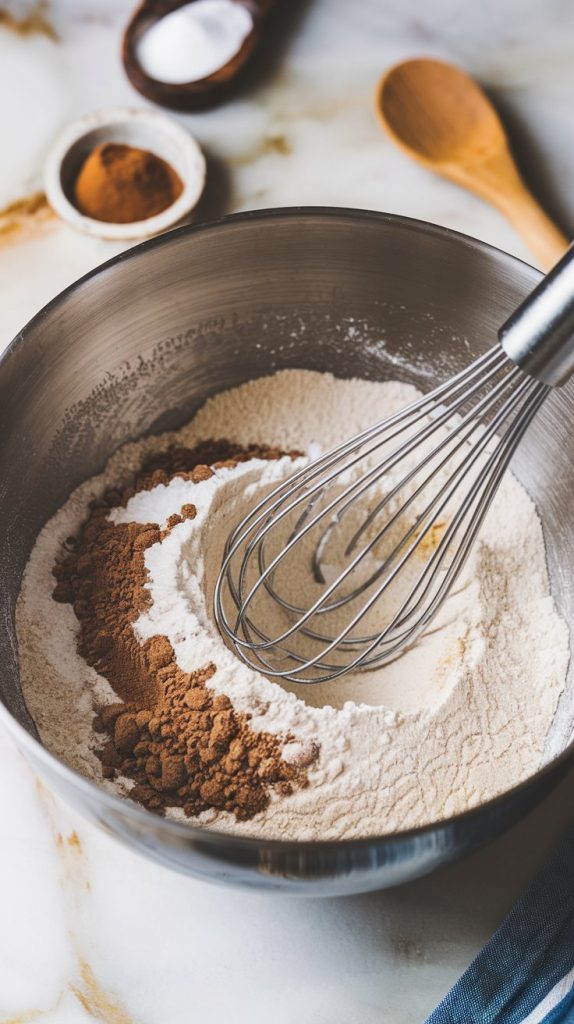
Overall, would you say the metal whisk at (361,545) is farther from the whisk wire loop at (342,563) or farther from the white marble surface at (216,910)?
the white marble surface at (216,910)

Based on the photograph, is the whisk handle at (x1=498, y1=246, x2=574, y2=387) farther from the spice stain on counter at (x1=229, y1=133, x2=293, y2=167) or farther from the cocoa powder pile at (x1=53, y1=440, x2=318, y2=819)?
the spice stain on counter at (x1=229, y1=133, x2=293, y2=167)

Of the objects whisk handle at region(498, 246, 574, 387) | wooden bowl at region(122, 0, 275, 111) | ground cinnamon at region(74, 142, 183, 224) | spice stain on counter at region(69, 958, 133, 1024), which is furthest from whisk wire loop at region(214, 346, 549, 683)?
wooden bowl at region(122, 0, 275, 111)

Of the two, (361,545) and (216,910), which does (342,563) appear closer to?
(361,545)

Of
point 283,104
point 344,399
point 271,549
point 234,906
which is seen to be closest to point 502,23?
point 283,104

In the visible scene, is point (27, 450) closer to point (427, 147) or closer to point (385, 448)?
point (385, 448)

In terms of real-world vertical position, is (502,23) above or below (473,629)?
above

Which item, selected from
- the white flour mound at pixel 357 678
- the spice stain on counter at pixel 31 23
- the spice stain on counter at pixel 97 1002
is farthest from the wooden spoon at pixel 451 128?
the spice stain on counter at pixel 97 1002

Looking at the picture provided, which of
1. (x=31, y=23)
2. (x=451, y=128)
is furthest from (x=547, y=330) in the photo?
(x=31, y=23)
